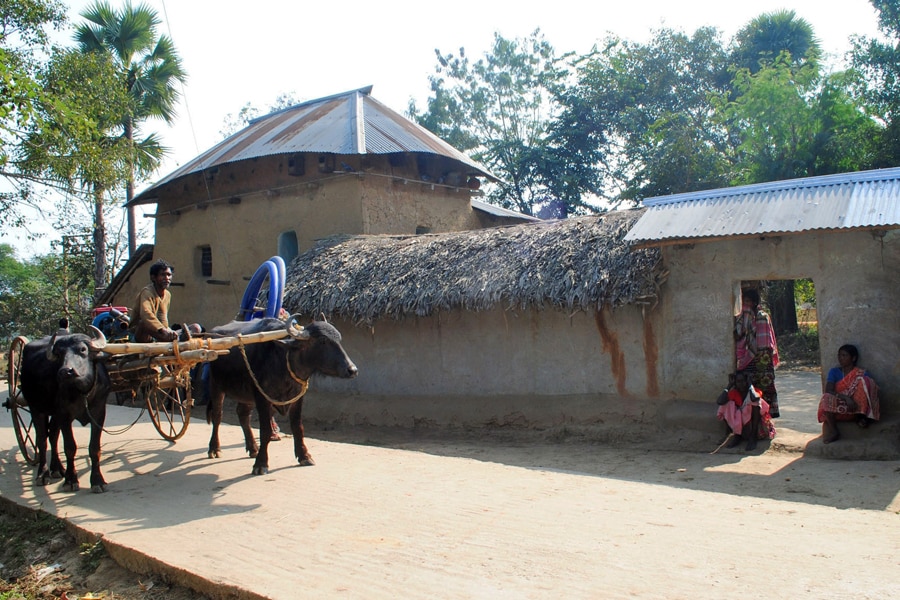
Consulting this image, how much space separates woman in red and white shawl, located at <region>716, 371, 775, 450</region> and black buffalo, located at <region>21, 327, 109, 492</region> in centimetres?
680

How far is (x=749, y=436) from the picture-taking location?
28.0 feet

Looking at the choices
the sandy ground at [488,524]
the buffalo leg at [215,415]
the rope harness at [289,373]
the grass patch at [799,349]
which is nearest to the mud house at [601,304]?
the sandy ground at [488,524]

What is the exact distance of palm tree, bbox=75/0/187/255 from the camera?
2108 centimetres

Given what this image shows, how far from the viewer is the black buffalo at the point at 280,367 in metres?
6.90

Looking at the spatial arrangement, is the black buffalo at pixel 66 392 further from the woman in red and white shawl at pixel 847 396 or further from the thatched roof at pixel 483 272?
the woman in red and white shawl at pixel 847 396

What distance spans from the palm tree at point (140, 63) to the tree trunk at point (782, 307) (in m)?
18.4

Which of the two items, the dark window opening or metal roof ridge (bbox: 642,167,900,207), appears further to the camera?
the dark window opening

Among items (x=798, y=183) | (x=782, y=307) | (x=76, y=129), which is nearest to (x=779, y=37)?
(x=782, y=307)

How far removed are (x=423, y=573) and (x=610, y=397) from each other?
618 cm

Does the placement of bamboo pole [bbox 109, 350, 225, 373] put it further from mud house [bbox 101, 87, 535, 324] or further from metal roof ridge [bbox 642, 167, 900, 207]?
mud house [bbox 101, 87, 535, 324]

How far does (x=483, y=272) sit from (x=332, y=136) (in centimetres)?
660

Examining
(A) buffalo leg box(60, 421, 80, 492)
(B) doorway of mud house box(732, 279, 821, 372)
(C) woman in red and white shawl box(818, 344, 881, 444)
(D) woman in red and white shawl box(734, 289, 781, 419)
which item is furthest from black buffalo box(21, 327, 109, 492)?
(B) doorway of mud house box(732, 279, 821, 372)

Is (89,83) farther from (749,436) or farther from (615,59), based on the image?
(615,59)

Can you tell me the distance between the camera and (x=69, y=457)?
670cm
